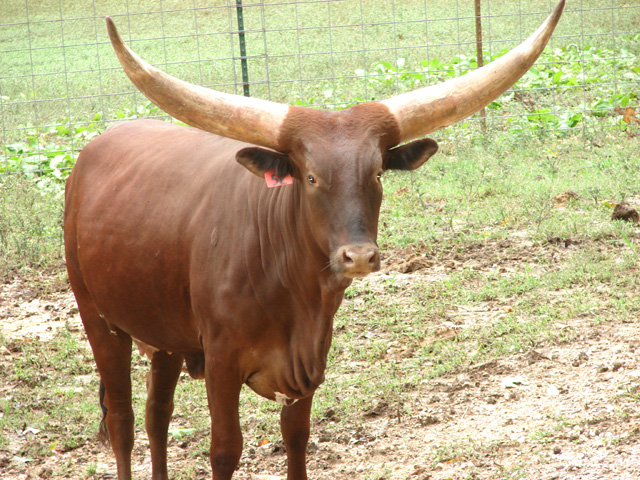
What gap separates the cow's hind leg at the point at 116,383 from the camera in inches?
170

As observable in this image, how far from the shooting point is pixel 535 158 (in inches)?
344

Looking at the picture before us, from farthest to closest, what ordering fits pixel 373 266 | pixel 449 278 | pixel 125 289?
pixel 449 278
pixel 125 289
pixel 373 266

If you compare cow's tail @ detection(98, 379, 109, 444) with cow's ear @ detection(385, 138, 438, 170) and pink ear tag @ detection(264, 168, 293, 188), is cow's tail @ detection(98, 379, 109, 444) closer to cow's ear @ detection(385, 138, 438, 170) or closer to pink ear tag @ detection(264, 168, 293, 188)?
pink ear tag @ detection(264, 168, 293, 188)

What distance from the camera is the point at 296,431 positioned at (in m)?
3.93

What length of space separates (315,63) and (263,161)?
10579 millimetres

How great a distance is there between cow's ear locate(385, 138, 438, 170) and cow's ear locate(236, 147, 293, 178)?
17.0 inches

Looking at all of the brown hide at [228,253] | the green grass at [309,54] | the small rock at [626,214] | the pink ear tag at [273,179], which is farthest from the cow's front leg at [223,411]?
the green grass at [309,54]

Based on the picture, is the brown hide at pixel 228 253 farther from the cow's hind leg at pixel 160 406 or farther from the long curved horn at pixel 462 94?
the long curved horn at pixel 462 94

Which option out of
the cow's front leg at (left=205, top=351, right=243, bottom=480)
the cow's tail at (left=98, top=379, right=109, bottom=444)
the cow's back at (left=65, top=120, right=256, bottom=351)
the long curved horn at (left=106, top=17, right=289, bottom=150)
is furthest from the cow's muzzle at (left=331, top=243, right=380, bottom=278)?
the cow's tail at (left=98, top=379, right=109, bottom=444)

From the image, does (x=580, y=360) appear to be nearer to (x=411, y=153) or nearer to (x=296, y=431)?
(x=296, y=431)

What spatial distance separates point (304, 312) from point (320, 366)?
0.25 m

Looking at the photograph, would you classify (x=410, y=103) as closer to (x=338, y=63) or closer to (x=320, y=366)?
(x=320, y=366)

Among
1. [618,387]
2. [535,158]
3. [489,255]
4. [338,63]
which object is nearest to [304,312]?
[618,387]

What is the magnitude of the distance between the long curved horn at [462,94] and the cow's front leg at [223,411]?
4.15 ft
